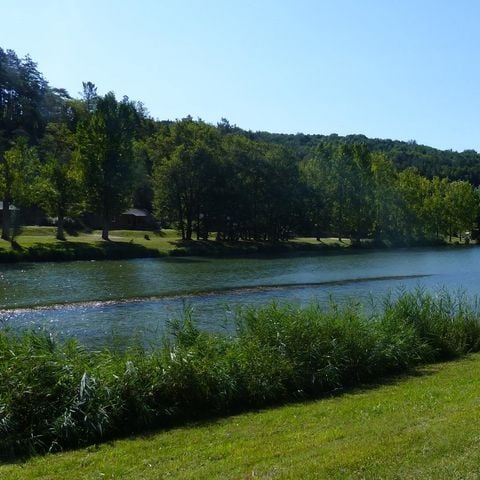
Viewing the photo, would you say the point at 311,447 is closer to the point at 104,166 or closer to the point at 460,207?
the point at 104,166

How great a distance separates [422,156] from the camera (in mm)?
164875

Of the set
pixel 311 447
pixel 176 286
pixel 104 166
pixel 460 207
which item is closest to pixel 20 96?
pixel 104 166

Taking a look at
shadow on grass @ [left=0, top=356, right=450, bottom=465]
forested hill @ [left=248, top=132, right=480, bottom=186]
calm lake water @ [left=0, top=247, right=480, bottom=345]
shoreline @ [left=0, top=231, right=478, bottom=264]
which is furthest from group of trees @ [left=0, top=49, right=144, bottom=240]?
forested hill @ [left=248, top=132, right=480, bottom=186]

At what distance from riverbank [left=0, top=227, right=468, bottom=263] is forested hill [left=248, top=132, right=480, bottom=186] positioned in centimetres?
6164

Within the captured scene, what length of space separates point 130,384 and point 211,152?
6024 centimetres

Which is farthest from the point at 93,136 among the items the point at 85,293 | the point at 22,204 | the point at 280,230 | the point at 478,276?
the point at 478,276

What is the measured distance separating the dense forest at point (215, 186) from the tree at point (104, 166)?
4.4 inches

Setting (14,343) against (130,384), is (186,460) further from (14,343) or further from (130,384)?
(14,343)

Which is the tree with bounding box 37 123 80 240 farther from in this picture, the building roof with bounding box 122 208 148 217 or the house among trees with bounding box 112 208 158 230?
the building roof with bounding box 122 208 148 217

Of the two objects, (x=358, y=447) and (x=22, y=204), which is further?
(x=22, y=204)

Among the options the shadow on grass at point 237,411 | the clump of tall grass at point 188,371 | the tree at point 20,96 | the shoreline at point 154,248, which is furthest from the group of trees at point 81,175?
the shadow on grass at point 237,411

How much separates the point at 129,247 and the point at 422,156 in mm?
127808

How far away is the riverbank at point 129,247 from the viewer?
167 feet

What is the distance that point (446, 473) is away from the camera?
611cm
